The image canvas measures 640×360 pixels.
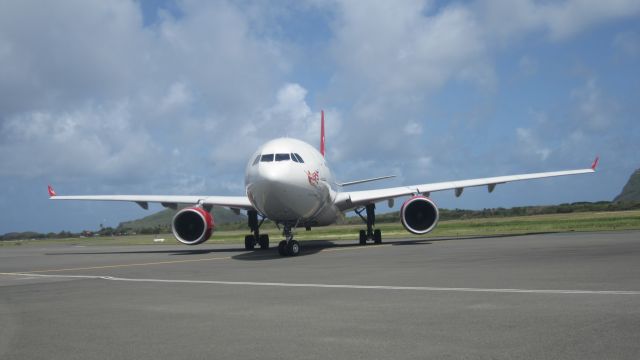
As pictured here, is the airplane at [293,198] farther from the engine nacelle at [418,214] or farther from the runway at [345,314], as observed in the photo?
the runway at [345,314]

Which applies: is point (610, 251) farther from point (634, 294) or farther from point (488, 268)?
point (634, 294)

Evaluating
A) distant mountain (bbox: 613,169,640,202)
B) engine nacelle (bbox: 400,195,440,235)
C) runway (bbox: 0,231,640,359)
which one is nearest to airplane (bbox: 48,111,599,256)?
engine nacelle (bbox: 400,195,440,235)

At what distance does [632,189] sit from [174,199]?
163 meters

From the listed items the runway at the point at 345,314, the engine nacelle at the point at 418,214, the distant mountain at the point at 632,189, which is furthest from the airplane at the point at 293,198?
the distant mountain at the point at 632,189

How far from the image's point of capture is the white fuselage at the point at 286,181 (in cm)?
1889

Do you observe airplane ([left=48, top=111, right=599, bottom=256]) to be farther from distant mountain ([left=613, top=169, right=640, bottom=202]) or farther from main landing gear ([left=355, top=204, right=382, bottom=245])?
distant mountain ([left=613, top=169, right=640, bottom=202])

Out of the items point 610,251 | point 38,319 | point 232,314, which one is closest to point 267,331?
point 232,314

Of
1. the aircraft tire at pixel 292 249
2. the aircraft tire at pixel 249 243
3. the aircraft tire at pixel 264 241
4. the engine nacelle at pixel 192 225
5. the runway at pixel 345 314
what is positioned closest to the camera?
the runway at pixel 345 314

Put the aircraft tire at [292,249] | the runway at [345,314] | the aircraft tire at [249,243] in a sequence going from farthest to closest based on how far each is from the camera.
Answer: the aircraft tire at [249,243] < the aircraft tire at [292,249] < the runway at [345,314]

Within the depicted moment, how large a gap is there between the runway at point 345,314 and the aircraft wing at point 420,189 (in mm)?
12408

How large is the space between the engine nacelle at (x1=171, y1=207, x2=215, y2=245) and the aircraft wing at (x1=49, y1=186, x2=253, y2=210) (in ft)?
4.26

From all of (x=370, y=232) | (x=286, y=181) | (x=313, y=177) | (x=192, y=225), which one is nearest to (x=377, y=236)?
(x=370, y=232)

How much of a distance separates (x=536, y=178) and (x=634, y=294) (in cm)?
2113

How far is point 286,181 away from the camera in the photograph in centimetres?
1894
